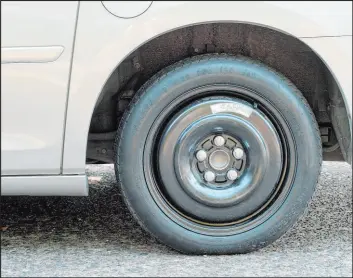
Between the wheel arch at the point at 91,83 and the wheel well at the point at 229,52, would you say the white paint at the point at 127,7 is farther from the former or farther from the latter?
the wheel well at the point at 229,52

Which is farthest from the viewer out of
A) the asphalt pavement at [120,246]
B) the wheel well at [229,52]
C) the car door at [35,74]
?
the wheel well at [229,52]

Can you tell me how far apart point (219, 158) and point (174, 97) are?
349 millimetres

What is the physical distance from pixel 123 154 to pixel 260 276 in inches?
32.1

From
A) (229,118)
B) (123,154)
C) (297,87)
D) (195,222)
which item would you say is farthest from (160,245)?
(297,87)

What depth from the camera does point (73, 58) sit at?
2898mm

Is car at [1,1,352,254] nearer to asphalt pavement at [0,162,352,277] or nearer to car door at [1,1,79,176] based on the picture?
car door at [1,1,79,176]

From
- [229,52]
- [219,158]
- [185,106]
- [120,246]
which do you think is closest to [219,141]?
[219,158]

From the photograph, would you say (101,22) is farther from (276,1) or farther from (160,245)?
(160,245)

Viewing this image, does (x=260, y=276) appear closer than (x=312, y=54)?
Yes

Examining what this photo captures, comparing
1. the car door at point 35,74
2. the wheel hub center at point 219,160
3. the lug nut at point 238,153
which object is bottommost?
the wheel hub center at point 219,160

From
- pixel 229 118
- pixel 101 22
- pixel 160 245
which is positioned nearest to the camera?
pixel 101 22

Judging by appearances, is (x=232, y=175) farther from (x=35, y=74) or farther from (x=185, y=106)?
(x=35, y=74)

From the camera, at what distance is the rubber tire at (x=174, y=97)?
306 centimetres

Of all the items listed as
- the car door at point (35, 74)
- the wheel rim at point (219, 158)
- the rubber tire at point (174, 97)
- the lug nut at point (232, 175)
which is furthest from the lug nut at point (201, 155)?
the car door at point (35, 74)
